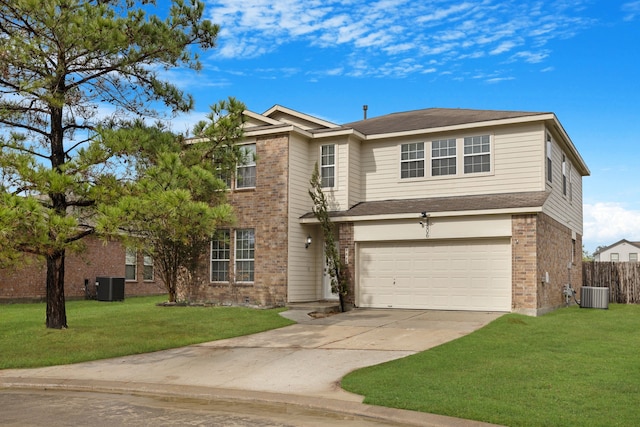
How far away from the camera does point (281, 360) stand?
12.1 meters

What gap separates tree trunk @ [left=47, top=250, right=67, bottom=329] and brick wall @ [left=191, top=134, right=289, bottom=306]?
268 inches

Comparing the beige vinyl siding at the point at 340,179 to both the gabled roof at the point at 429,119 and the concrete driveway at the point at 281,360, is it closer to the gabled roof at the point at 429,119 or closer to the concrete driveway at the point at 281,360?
the gabled roof at the point at 429,119

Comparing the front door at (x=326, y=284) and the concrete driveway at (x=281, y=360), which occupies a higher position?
the front door at (x=326, y=284)

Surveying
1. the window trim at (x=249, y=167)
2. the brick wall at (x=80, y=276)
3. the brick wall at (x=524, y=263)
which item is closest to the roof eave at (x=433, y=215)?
the brick wall at (x=524, y=263)

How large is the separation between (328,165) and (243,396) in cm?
1299

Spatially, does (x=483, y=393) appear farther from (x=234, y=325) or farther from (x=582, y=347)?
(x=234, y=325)

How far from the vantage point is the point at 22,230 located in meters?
12.0

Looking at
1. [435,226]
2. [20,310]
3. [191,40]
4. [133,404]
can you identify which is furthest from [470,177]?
[20,310]

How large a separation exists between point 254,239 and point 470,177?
7.21 meters

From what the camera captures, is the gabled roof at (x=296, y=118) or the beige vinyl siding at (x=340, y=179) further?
the gabled roof at (x=296, y=118)

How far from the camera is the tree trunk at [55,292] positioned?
14766 millimetres

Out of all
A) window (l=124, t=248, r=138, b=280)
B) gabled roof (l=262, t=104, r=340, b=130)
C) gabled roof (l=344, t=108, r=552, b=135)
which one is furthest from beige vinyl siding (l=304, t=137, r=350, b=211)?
window (l=124, t=248, r=138, b=280)

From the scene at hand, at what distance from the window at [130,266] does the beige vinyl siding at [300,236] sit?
12.4 m

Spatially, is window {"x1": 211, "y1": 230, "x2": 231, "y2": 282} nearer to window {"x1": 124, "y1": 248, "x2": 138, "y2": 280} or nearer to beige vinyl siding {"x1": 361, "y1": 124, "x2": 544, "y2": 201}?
beige vinyl siding {"x1": 361, "y1": 124, "x2": 544, "y2": 201}
